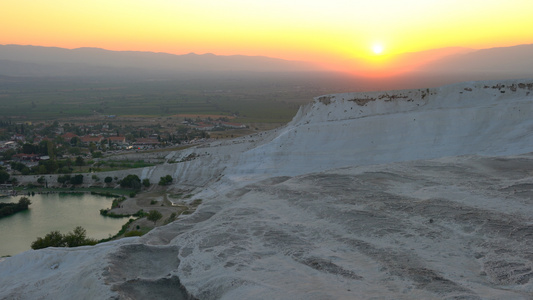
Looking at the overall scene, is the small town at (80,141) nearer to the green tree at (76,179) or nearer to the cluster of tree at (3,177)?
Result: the cluster of tree at (3,177)

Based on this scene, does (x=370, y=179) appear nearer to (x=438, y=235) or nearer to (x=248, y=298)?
(x=438, y=235)

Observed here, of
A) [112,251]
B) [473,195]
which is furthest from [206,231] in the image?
[473,195]

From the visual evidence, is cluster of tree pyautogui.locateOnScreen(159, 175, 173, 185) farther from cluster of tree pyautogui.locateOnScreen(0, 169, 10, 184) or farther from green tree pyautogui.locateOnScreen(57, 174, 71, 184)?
cluster of tree pyautogui.locateOnScreen(0, 169, 10, 184)

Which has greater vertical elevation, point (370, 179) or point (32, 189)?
point (370, 179)

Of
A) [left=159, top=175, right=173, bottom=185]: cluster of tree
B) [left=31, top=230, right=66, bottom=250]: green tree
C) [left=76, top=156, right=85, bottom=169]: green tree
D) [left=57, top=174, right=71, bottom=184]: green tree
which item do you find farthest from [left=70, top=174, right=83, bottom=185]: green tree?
[left=31, top=230, right=66, bottom=250]: green tree

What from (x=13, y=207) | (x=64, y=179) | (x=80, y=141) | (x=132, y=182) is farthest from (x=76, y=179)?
(x=80, y=141)

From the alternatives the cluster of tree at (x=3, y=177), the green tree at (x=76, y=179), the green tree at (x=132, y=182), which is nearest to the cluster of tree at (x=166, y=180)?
the green tree at (x=132, y=182)

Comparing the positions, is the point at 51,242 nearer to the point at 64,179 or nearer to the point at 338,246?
the point at 338,246
